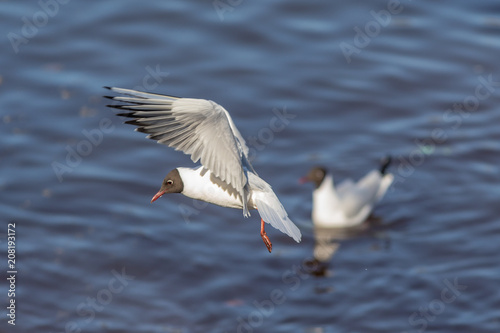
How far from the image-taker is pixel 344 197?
1171 cm

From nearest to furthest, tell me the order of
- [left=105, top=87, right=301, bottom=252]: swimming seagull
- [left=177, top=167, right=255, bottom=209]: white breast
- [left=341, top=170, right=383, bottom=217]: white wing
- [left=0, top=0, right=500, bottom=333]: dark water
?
[left=105, top=87, right=301, bottom=252]: swimming seagull → [left=177, top=167, right=255, bottom=209]: white breast → [left=0, top=0, right=500, bottom=333]: dark water → [left=341, top=170, right=383, bottom=217]: white wing

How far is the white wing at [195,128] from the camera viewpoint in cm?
607

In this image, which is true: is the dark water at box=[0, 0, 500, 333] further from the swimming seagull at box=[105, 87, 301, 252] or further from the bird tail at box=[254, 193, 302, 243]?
the swimming seagull at box=[105, 87, 301, 252]

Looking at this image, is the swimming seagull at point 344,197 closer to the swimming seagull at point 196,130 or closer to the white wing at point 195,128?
the swimming seagull at point 196,130

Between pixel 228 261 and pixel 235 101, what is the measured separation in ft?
11.5

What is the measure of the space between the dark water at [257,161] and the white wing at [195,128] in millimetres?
3950

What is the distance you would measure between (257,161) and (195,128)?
239 inches

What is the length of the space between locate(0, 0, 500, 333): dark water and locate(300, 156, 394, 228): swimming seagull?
28 cm

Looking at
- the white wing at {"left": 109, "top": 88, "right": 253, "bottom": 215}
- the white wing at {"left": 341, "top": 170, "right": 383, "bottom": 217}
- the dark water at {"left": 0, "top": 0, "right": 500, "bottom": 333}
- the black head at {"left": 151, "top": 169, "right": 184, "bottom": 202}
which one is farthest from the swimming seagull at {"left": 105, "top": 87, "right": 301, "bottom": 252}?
the white wing at {"left": 341, "top": 170, "right": 383, "bottom": 217}

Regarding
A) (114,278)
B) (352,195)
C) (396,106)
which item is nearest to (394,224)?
(352,195)

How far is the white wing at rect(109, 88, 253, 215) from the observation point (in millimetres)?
6074

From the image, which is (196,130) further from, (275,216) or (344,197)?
(344,197)

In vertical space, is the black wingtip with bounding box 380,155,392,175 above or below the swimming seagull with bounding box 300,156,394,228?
above

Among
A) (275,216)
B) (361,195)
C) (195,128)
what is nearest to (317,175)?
(361,195)
